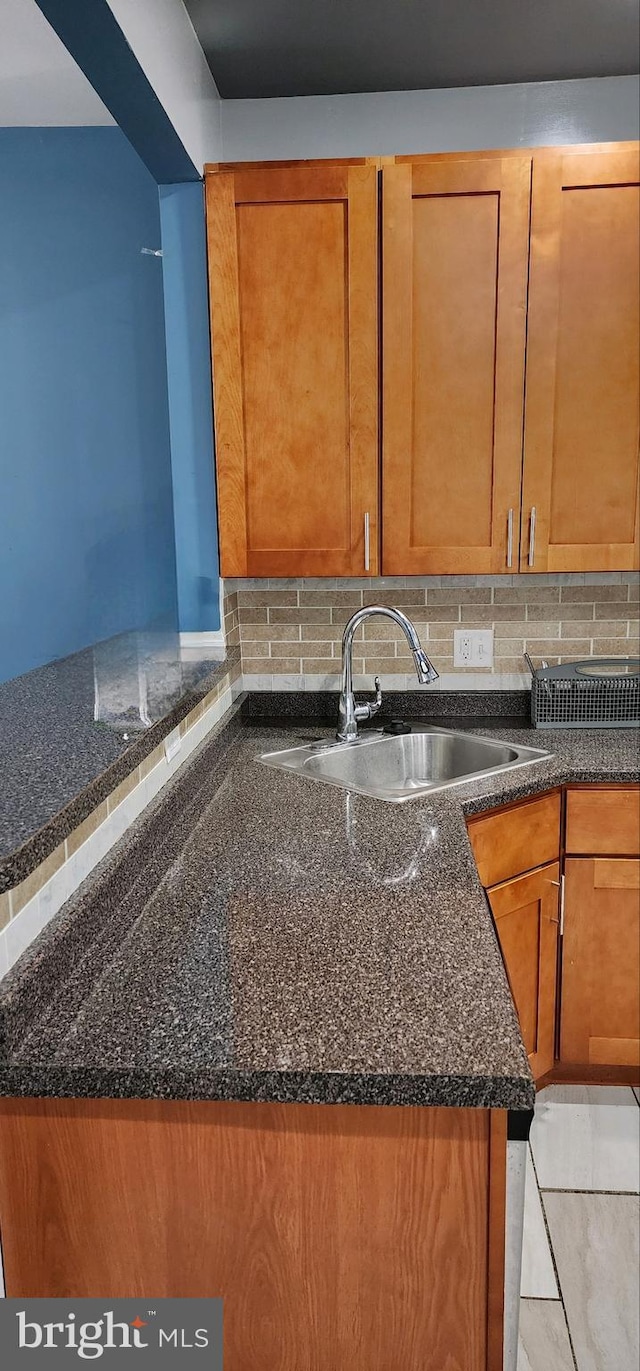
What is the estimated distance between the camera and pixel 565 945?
2354 millimetres

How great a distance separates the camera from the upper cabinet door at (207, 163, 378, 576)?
227 centimetres

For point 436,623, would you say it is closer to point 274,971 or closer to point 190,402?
point 190,402

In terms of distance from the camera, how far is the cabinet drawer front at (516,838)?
2094 mm

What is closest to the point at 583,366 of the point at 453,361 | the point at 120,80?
the point at 453,361

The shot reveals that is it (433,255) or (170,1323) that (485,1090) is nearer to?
(170,1323)

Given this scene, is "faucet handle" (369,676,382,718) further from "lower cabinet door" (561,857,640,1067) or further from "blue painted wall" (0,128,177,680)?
"blue painted wall" (0,128,177,680)

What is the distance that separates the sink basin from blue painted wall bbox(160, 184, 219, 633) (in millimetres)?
449

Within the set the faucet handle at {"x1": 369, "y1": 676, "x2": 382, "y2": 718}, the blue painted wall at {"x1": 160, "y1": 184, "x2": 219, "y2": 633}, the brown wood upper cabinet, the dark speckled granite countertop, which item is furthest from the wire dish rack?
the blue painted wall at {"x1": 160, "y1": 184, "x2": 219, "y2": 633}

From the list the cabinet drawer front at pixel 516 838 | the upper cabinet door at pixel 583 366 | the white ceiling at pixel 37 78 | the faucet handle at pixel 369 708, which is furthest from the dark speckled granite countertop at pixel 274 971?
the white ceiling at pixel 37 78

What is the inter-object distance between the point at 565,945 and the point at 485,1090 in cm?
142

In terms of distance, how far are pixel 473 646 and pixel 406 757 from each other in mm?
410

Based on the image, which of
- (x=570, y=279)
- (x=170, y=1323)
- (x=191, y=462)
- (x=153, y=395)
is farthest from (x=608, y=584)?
(x=170, y=1323)

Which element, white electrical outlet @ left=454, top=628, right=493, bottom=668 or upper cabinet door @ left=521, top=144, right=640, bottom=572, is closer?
upper cabinet door @ left=521, top=144, right=640, bottom=572

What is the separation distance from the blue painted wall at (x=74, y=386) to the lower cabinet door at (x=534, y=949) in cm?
137
